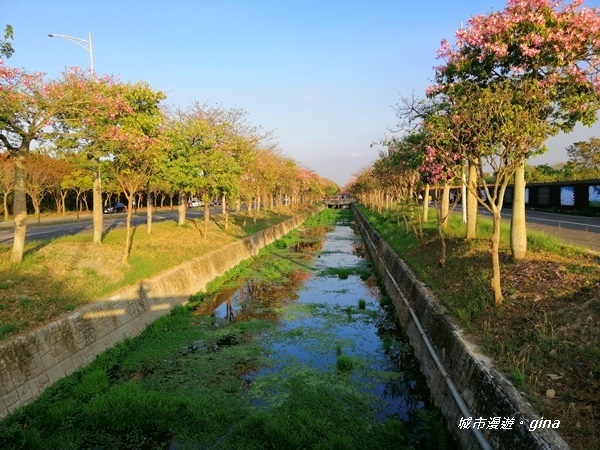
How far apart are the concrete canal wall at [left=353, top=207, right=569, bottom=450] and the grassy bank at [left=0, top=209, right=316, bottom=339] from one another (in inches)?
330

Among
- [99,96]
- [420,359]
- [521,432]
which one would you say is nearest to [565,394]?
[521,432]

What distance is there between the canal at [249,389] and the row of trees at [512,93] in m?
3.44

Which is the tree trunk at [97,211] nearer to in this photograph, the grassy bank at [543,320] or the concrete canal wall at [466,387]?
the concrete canal wall at [466,387]

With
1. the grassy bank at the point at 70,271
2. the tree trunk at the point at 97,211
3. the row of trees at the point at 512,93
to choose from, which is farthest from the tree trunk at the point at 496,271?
the tree trunk at the point at 97,211

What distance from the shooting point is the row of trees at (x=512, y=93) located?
859cm

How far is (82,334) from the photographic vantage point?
9609 millimetres

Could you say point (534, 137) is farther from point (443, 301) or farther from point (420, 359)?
point (420, 359)

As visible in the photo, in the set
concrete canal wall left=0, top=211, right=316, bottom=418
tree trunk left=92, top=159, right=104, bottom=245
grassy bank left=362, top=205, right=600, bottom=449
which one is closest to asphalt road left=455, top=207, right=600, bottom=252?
grassy bank left=362, top=205, right=600, bottom=449

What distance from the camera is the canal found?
22.5 ft

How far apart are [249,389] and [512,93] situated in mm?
8570

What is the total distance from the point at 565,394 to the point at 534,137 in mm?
5085

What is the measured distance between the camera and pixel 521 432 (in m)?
4.96

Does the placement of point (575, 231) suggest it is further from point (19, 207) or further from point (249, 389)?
point (19, 207)

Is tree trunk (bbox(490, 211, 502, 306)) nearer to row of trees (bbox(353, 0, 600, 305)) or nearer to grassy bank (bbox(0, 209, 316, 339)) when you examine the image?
row of trees (bbox(353, 0, 600, 305))
